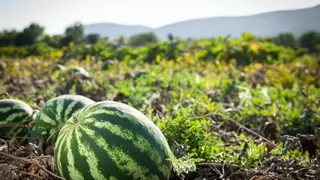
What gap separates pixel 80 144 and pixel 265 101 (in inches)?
120

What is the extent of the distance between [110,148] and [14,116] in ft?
4.80

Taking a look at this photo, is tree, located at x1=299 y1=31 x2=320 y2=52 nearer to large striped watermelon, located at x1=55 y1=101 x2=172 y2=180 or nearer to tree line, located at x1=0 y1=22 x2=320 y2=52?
tree line, located at x1=0 y1=22 x2=320 y2=52

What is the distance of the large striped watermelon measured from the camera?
1.88m

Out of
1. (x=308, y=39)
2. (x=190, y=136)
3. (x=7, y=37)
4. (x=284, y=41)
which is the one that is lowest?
(x=308, y=39)

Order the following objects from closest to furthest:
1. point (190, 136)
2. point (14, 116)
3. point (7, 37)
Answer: point (190, 136) → point (14, 116) → point (7, 37)

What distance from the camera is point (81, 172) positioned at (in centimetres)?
189

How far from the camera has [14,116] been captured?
9.86 feet

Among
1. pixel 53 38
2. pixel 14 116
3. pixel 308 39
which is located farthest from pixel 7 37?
pixel 308 39

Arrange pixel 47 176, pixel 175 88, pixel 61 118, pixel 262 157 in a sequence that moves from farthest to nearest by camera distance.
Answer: pixel 175 88 < pixel 61 118 < pixel 262 157 < pixel 47 176

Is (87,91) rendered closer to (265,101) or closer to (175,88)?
(175,88)

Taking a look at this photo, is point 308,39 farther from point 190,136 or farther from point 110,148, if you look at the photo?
Answer: point 110,148

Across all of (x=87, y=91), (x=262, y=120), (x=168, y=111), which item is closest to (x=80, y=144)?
(x=168, y=111)

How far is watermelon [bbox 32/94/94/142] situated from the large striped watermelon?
0.64 meters

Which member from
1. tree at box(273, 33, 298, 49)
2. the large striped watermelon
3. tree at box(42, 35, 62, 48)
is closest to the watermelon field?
the large striped watermelon
